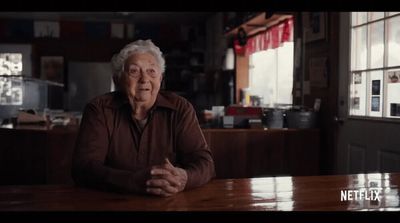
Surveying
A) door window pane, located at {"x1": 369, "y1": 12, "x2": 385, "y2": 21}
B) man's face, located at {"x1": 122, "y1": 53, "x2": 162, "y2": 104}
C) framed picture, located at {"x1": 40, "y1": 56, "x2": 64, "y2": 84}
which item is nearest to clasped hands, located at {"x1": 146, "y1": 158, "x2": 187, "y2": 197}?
man's face, located at {"x1": 122, "y1": 53, "x2": 162, "y2": 104}

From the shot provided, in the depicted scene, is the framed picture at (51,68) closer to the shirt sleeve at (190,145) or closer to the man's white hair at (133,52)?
the man's white hair at (133,52)

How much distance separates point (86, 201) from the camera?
53.9 inches

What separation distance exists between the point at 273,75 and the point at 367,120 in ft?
9.28

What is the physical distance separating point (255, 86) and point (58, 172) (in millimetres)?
3772

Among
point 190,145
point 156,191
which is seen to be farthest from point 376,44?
point 156,191

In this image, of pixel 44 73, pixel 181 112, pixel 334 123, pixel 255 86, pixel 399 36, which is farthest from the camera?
pixel 44 73

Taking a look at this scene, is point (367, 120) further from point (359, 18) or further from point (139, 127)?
point (139, 127)

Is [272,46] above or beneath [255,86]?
above

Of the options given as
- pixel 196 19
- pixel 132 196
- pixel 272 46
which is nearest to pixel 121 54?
pixel 132 196

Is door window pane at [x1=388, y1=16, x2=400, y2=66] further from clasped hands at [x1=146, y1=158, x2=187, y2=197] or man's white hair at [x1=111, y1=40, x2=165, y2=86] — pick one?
clasped hands at [x1=146, y1=158, x2=187, y2=197]

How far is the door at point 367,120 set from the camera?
2.89 meters

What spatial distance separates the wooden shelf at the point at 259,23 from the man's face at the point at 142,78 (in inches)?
129

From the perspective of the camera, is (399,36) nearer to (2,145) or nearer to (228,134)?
(228,134)

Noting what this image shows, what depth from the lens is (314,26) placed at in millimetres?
3980
